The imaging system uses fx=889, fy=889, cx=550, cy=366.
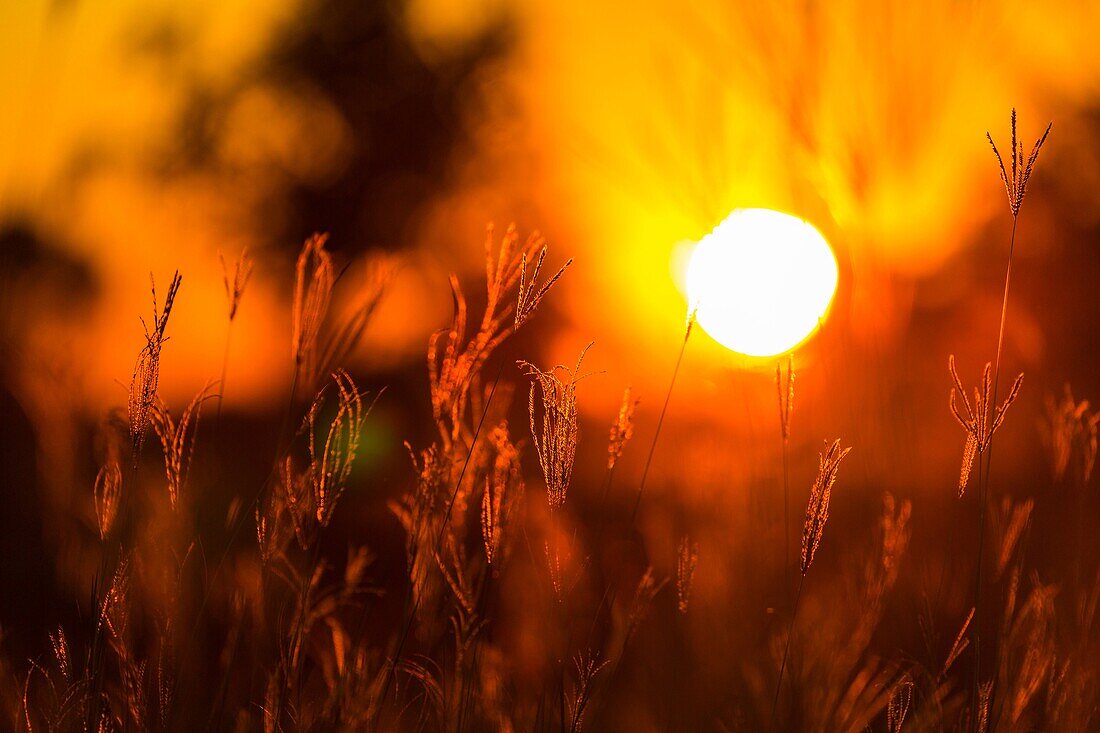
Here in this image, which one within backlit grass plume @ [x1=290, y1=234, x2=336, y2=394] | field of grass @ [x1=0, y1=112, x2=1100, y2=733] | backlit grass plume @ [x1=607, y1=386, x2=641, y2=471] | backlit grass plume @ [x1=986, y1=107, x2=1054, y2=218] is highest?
backlit grass plume @ [x1=986, y1=107, x2=1054, y2=218]

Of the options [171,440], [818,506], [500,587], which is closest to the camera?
[818,506]

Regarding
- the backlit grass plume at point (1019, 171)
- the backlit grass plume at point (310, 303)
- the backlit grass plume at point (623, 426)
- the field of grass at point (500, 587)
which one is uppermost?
the backlit grass plume at point (1019, 171)

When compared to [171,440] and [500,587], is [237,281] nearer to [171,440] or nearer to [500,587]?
[171,440]

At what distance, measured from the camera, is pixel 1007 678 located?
4.10 feet

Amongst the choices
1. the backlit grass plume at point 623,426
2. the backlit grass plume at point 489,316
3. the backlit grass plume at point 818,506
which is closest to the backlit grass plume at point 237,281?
the backlit grass plume at point 489,316

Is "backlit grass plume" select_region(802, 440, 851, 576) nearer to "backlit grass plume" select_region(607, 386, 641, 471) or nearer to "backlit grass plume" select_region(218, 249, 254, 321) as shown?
"backlit grass plume" select_region(607, 386, 641, 471)

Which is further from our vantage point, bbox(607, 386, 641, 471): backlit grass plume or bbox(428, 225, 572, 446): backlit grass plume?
bbox(607, 386, 641, 471): backlit grass plume

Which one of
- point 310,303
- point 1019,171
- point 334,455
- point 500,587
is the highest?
point 1019,171

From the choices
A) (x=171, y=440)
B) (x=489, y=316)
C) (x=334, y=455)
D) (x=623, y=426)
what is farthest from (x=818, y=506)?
(x=171, y=440)

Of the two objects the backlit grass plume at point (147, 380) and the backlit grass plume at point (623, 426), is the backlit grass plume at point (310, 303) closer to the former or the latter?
the backlit grass plume at point (147, 380)

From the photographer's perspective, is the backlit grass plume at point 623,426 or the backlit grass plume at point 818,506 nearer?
the backlit grass plume at point 818,506

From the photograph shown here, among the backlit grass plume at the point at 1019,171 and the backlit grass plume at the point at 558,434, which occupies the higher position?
the backlit grass plume at the point at 1019,171

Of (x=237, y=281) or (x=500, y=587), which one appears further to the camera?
(x=500, y=587)

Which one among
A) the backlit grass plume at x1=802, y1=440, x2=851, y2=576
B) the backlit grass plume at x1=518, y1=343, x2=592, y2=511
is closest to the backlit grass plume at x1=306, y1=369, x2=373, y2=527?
the backlit grass plume at x1=518, y1=343, x2=592, y2=511
